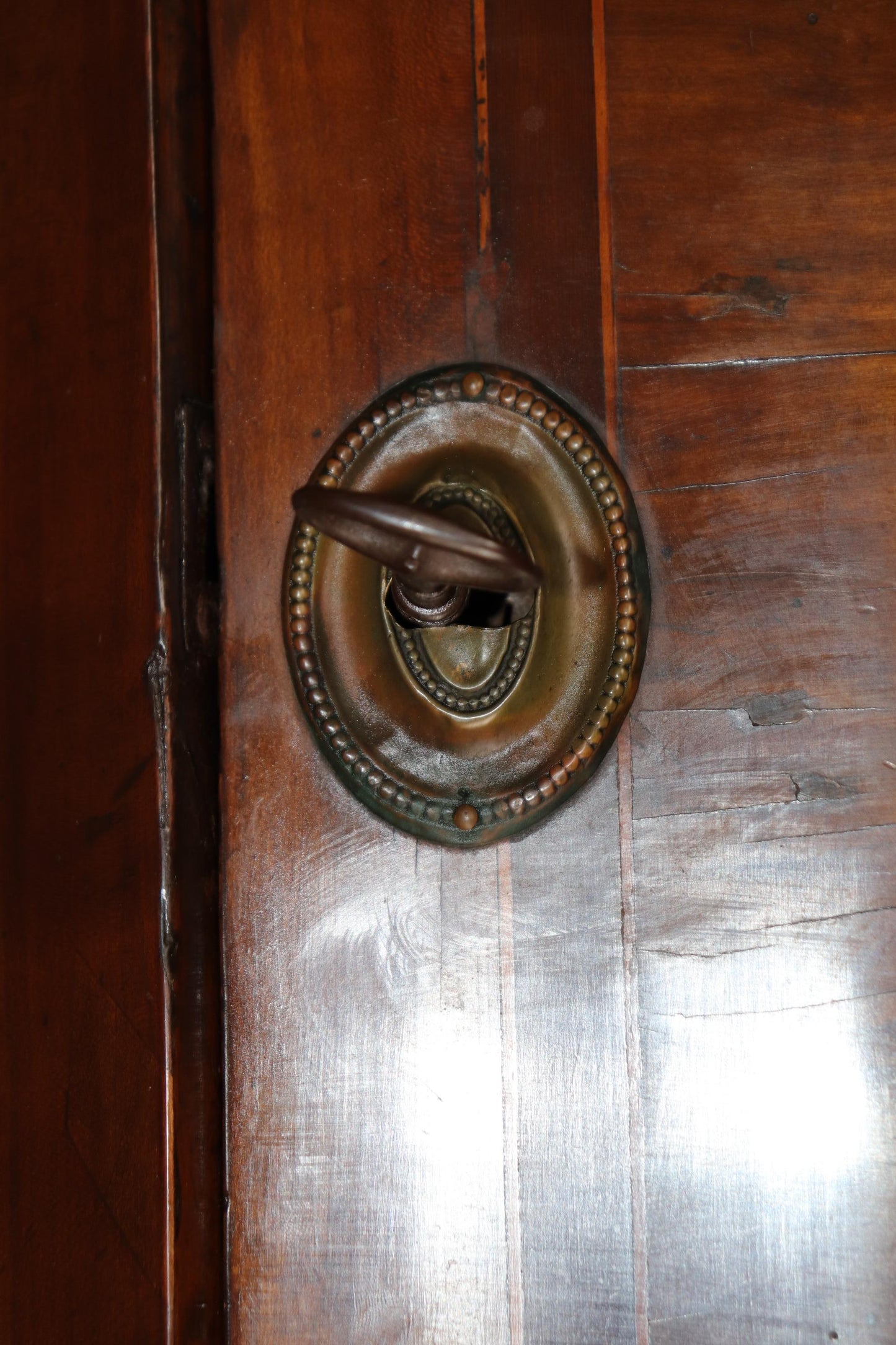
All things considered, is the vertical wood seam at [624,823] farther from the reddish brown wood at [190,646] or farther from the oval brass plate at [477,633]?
the reddish brown wood at [190,646]

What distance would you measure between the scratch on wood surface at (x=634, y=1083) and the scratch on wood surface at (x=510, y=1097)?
0.05 m

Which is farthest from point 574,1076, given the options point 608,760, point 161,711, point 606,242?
point 606,242

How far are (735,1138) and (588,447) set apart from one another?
0.34m

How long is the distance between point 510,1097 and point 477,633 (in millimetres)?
230

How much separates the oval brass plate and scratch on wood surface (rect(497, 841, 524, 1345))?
1.2 inches

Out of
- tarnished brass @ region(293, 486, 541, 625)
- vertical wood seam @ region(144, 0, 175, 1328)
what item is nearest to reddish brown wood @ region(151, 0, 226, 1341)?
vertical wood seam @ region(144, 0, 175, 1328)

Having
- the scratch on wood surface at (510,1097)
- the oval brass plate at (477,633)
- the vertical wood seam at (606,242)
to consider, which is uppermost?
the vertical wood seam at (606,242)

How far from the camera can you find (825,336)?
53cm

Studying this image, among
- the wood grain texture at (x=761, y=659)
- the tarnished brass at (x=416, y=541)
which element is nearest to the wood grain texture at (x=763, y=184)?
the wood grain texture at (x=761, y=659)

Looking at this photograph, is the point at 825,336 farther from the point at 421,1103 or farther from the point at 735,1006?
the point at 421,1103

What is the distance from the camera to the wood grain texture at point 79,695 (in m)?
0.53

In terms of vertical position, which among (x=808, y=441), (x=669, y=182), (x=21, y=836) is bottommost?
(x=21, y=836)

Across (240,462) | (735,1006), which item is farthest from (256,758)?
(735,1006)

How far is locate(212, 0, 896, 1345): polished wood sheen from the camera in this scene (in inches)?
20.3
